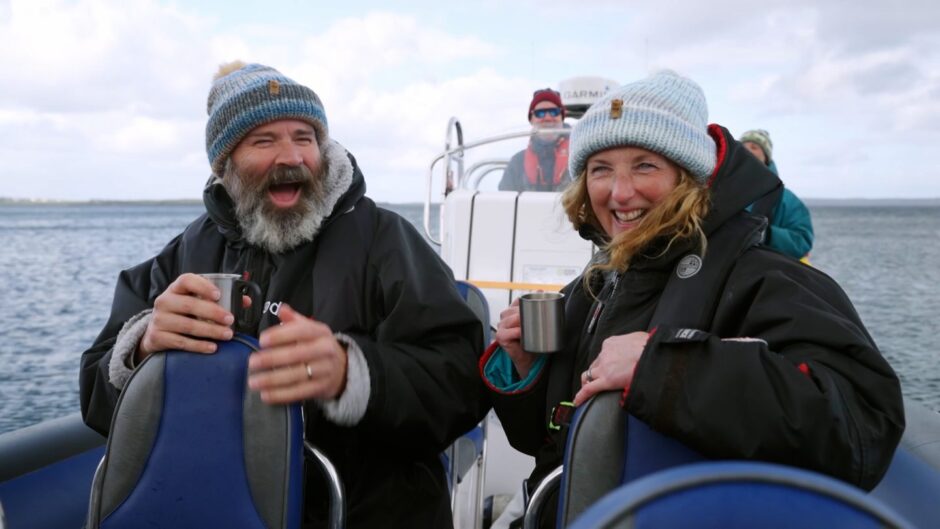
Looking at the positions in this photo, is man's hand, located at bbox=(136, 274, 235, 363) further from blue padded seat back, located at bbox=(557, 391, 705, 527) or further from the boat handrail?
the boat handrail

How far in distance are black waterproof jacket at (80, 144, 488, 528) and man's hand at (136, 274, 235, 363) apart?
0.37m

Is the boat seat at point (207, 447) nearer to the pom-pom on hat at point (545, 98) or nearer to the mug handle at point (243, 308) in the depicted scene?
the mug handle at point (243, 308)

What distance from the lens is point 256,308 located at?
1934mm

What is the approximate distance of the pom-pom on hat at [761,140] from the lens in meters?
5.07

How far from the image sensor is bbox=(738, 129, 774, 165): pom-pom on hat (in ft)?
16.6

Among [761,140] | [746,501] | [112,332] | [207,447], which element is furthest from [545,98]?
[746,501]

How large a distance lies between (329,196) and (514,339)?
749mm

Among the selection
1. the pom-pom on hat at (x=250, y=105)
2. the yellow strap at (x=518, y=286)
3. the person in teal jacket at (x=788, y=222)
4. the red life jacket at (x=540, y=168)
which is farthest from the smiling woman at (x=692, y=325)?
the red life jacket at (x=540, y=168)

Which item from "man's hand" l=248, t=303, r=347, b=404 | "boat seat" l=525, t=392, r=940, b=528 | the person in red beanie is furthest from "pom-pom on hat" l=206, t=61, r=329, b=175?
the person in red beanie

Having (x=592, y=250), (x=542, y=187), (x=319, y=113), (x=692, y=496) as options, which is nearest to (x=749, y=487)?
(x=692, y=496)

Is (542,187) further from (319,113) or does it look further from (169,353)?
(169,353)

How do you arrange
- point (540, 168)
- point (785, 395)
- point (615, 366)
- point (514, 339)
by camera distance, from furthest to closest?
point (540, 168)
point (514, 339)
point (615, 366)
point (785, 395)

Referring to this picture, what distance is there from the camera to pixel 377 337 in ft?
7.18

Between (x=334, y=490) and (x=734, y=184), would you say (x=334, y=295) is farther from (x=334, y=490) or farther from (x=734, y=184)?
(x=734, y=184)
